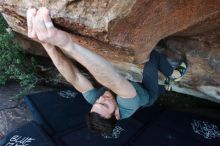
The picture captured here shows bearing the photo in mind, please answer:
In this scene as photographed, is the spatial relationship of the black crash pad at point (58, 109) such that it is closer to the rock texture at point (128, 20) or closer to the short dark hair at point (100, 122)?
the short dark hair at point (100, 122)

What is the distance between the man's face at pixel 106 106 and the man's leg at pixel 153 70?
303 millimetres

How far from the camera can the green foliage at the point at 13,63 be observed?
12.3ft

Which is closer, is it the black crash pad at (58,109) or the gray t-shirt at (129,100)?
the gray t-shirt at (129,100)

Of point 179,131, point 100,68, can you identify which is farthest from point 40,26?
point 179,131

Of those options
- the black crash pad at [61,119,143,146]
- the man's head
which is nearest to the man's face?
the man's head

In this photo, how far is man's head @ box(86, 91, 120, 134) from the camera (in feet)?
8.65

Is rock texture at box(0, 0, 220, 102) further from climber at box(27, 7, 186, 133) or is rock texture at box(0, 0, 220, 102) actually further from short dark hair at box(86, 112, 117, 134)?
short dark hair at box(86, 112, 117, 134)

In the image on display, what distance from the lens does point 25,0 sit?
235cm

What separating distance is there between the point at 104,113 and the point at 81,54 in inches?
31.8

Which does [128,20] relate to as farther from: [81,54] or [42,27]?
[42,27]

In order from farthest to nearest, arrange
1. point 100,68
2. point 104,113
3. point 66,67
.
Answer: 1. point 104,113
2. point 66,67
3. point 100,68

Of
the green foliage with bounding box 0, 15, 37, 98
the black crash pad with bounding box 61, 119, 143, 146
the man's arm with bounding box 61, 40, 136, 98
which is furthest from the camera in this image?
the green foliage with bounding box 0, 15, 37, 98

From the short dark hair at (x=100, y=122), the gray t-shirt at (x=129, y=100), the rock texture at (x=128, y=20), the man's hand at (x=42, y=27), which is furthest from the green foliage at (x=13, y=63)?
the man's hand at (x=42, y=27)

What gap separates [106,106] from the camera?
8.75ft
